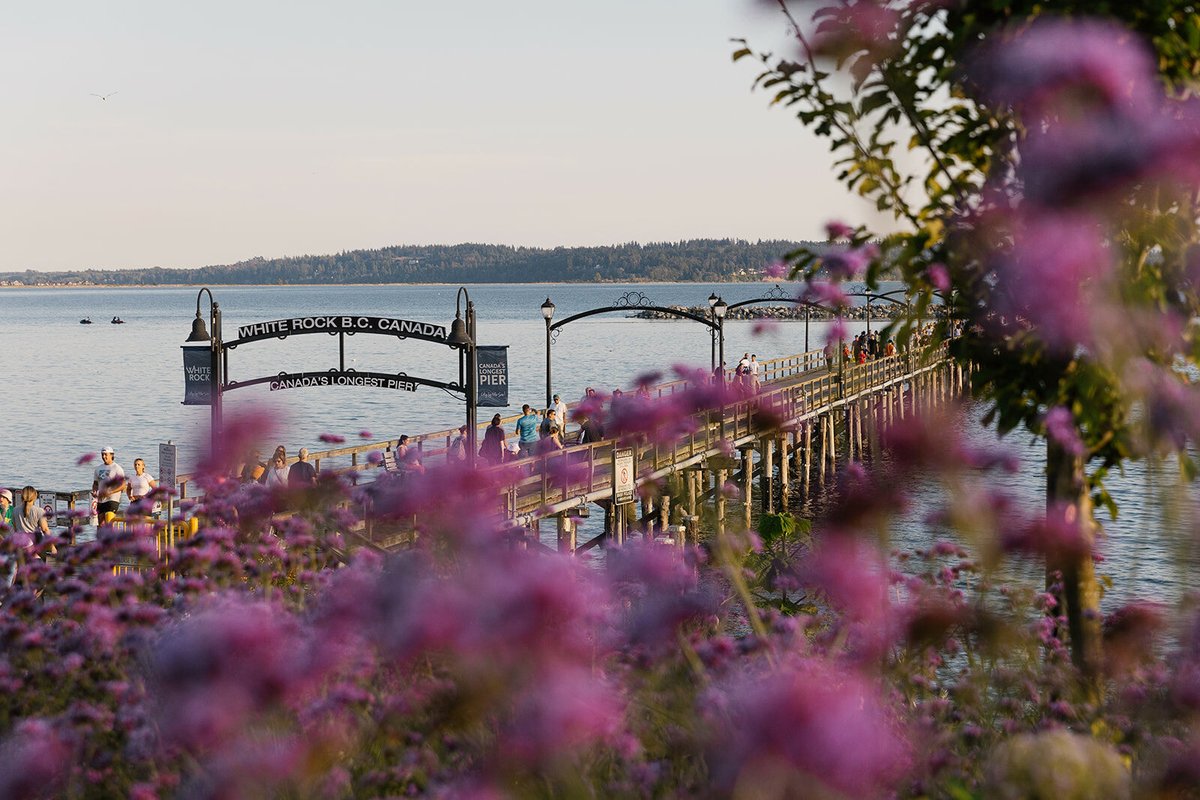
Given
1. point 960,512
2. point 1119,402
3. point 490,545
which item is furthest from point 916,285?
point 490,545

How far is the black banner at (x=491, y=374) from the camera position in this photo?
744 inches

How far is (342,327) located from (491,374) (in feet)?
7.14

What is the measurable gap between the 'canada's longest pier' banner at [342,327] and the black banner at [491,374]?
994mm

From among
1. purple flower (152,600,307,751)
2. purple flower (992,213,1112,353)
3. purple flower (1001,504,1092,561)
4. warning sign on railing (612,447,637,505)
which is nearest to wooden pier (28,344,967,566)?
warning sign on railing (612,447,637,505)

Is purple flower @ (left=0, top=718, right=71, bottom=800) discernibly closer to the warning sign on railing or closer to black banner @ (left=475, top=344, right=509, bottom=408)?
black banner @ (left=475, top=344, right=509, bottom=408)

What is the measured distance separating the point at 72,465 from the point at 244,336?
34.6m

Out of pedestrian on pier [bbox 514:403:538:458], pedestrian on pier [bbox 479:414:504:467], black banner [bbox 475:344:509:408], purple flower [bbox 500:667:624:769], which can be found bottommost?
pedestrian on pier [bbox 514:403:538:458]

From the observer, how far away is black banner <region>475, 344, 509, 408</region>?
18894 mm

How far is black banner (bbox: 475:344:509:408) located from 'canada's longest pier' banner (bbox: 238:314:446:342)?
99 cm

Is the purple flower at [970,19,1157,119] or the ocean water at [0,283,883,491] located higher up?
the purple flower at [970,19,1157,119]

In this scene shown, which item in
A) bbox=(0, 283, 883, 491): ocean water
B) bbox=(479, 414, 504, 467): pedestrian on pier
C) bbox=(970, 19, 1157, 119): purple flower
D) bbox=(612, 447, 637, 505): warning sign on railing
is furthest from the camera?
bbox=(0, 283, 883, 491): ocean water

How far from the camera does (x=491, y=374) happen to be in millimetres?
19250

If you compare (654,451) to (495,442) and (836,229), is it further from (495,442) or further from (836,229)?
(495,442)

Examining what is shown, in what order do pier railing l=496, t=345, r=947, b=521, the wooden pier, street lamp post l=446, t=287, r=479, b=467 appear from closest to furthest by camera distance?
pier railing l=496, t=345, r=947, b=521
the wooden pier
street lamp post l=446, t=287, r=479, b=467
